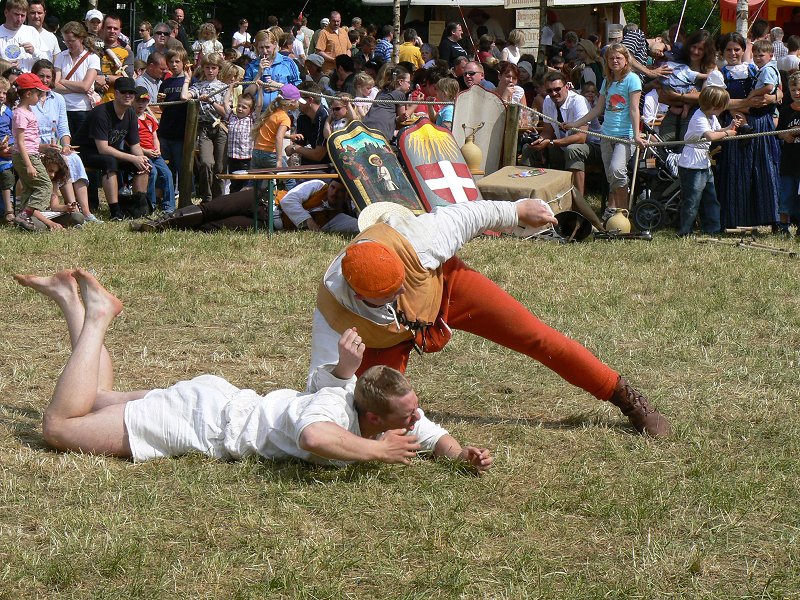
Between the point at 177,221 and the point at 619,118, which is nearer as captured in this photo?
the point at 177,221

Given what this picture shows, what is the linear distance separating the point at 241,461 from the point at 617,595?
5.68ft

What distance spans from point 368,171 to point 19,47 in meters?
4.95

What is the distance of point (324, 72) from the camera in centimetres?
1773

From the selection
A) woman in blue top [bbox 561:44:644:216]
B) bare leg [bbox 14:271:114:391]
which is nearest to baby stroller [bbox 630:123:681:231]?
woman in blue top [bbox 561:44:644:216]

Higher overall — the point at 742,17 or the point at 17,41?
the point at 742,17

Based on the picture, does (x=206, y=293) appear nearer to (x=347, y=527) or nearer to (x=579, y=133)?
(x=347, y=527)

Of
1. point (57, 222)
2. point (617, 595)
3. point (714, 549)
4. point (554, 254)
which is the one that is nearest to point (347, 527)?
point (617, 595)

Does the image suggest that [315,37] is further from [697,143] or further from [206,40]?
[697,143]

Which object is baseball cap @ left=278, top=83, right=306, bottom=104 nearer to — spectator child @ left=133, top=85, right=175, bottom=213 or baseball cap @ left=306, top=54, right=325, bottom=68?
spectator child @ left=133, top=85, right=175, bottom=213

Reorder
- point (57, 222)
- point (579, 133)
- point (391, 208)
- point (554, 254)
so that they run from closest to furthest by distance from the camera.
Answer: point (391, 208) → point (554, 254) → point (57, 222) → point (579, 133)

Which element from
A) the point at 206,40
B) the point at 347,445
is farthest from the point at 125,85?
the point at 347,445

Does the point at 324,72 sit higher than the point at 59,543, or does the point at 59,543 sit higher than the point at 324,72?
the point at 324,72

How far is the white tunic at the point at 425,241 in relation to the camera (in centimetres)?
455

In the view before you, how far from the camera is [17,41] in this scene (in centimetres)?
1241
